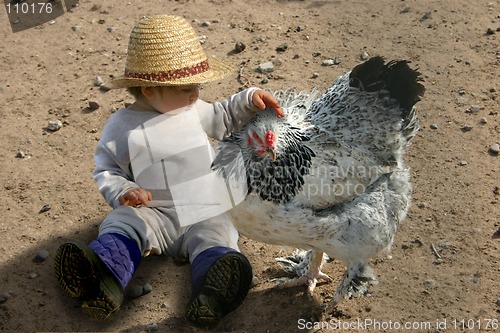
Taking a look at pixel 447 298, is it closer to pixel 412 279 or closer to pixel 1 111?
pixel 412 279

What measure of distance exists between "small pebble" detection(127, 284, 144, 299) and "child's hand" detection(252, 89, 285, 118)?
1.32 meters

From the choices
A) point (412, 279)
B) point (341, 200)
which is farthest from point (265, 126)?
point (412, 279)

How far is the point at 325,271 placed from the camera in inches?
167

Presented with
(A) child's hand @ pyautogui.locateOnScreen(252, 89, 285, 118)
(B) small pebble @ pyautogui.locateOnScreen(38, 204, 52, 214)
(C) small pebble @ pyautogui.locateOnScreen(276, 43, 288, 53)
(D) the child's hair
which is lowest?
(B) small pebble @ pyautogui.locateOnScreen(38, 204, 52, 214)

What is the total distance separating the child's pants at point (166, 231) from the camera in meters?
3.80

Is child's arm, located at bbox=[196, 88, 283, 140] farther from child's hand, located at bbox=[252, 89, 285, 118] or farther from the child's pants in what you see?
the child's pants

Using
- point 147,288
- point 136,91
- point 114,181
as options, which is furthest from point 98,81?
point 147,288

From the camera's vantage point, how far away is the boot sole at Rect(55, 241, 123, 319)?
3.48 metres

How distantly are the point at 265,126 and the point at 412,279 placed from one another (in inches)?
54.2

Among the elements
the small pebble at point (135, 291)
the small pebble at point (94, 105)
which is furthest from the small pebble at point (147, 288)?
the small pebble at point (94, 105)

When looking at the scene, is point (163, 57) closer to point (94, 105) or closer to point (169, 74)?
point (169, 74)

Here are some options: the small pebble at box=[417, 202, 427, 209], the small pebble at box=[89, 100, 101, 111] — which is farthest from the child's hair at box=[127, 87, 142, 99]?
the small pebble at box=[417, 202, 427, 209]

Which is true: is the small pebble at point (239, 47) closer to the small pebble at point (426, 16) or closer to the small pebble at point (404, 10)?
the small pebble at point (404, 10)

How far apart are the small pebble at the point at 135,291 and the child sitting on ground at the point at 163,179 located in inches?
7.3
